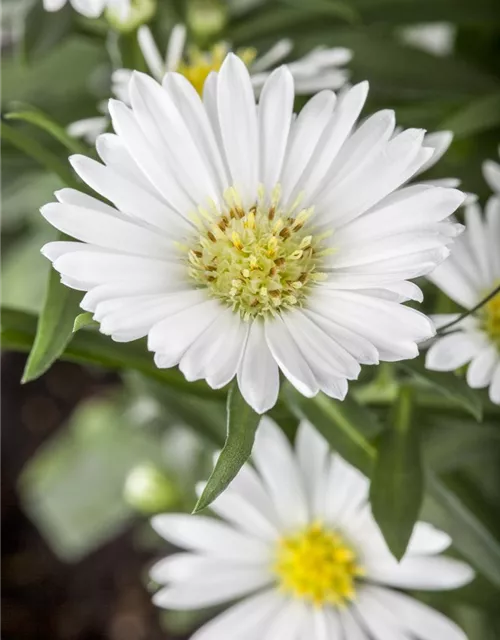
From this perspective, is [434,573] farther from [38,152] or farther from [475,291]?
[38,152]

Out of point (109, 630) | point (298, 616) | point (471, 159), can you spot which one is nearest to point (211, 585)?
point (298, 616)

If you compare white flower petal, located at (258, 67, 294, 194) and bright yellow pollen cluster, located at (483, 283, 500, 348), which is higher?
white flower petal, located at (258, 67, 294, 194)

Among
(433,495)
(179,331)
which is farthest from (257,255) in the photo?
(433,495)

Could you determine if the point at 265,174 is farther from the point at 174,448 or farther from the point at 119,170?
the point at 174,448

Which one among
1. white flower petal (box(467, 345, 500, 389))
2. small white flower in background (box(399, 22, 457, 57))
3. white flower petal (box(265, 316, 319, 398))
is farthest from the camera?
small white flower in background (box(399, 22, 457, 57))

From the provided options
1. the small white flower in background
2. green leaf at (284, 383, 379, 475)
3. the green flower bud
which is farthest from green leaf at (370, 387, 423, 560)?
the small white flower in background

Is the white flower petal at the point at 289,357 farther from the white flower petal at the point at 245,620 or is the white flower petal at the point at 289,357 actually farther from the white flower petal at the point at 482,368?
the white flower petal at the point at 245,620

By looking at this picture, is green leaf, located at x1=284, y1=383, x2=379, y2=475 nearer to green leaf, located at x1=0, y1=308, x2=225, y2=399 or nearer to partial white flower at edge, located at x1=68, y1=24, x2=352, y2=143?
green leaf, located at x1=0, y1=308, x2=225, y2=399

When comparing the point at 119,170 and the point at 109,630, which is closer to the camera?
the point at 119,170
